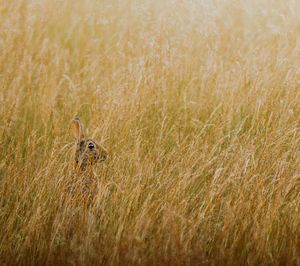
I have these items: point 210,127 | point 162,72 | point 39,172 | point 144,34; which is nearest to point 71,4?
point 144,34

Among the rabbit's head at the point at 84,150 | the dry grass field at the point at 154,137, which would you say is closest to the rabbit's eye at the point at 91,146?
the rabbit's head at the point at 84,150

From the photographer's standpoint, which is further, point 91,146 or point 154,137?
point 154,137

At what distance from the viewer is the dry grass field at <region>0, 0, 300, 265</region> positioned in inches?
104

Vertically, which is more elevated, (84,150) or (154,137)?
(84,150)

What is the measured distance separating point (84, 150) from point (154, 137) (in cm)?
70

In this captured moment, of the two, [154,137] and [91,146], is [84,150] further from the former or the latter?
[154,137]

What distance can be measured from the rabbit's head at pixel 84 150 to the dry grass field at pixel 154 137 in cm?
5

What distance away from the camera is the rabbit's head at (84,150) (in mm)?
2746

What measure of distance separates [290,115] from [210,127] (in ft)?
1.43

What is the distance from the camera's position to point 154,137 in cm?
341

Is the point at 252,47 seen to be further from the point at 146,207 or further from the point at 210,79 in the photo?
the point at 146,207

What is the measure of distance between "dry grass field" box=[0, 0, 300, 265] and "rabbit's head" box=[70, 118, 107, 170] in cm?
5

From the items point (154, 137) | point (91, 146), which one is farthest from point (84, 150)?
point (154, 137)

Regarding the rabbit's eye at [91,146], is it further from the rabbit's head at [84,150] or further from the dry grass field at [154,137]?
the dry grass field at [154,137]
